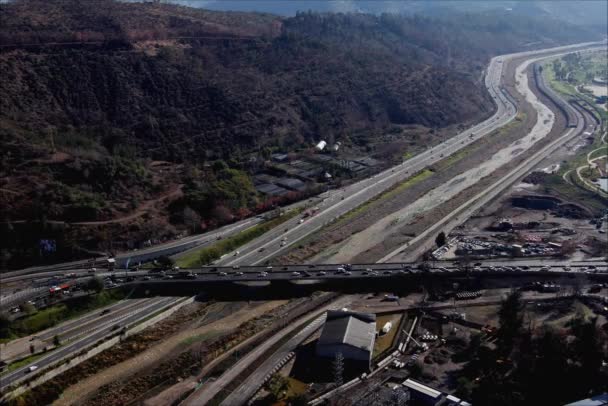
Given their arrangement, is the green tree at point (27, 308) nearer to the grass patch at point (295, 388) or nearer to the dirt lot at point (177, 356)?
the dirt lot at point (177, 356)

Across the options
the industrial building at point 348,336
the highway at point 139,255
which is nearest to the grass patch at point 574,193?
the highway at point 139,255

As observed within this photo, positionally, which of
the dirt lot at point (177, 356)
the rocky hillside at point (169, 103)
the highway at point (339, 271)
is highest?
the rocky hillside at point (169, 103)

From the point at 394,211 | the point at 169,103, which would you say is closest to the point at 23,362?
the point at 394,211

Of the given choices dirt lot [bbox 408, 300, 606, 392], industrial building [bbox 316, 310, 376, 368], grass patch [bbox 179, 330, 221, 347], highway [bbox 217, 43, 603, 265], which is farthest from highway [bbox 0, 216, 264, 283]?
dirt lot [bbox 408, 300, 606, 392]

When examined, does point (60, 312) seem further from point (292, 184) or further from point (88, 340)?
point (292, 184)

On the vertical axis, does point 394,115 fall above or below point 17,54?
below

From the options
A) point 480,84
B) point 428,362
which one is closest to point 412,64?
point 480,84

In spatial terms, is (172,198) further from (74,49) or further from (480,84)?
(480,84)
